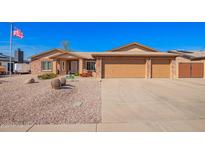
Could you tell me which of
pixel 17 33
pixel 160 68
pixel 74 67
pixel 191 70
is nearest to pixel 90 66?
pixel 74 67

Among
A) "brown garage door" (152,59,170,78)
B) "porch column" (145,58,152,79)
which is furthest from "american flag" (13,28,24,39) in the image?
"brown garage door" (152,59,170,78)

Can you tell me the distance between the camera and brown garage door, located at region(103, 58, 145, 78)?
2075cm

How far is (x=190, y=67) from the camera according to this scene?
77.4 feet

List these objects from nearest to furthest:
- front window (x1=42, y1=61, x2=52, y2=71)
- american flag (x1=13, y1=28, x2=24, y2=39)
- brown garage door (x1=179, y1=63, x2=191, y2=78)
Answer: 1. brown garage door (x1=179, y1=63, x2=191, y2=78)
2. american flag (x1=13, y1=28, x2=24, y2=39)
3. front window (x1=42, y1=61, x2=52, y2=71)

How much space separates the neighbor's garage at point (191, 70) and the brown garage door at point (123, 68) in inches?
237

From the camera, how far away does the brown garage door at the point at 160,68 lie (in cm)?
2104

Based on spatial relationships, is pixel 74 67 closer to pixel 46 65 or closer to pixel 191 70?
pixel 46 65

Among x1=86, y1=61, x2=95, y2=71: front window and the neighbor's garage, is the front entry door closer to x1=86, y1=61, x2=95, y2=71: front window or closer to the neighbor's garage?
x1=86, y1=61, x2=95, y2=71: front window

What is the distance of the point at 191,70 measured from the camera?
23609 millimetres

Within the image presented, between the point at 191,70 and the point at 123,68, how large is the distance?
9.56 meters

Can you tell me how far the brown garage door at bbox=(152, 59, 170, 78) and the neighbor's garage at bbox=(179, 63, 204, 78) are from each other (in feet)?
10.8

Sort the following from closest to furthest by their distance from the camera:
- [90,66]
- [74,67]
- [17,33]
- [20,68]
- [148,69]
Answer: [148,69], [17,33], [90,66], [74,67], [20,68]

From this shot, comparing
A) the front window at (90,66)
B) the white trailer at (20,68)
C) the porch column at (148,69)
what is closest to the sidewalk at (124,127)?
the porch column at (148,69)
